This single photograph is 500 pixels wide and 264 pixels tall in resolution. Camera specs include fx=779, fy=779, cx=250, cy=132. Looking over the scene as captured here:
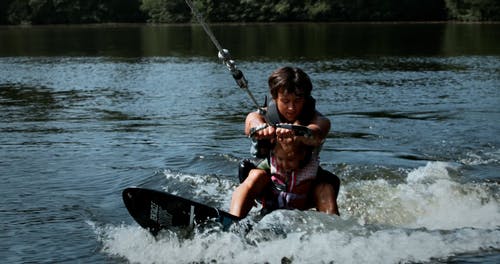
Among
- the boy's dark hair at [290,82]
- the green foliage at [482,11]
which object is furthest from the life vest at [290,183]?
the green foliage at [482,11]

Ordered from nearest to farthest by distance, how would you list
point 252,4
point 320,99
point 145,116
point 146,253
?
point 146,253 < point 145,116 < point 320,99 < point 252,4

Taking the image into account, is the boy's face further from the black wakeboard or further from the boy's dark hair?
the black wakeboard

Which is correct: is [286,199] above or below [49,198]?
above

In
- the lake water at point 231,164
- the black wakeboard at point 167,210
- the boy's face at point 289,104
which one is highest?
the boy's face at point 289,104

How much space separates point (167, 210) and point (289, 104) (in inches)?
63.9

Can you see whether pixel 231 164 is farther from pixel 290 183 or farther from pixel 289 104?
pixel 289 104

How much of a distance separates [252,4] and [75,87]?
76.4 m

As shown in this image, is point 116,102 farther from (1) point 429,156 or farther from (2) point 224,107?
(1) point 429,156

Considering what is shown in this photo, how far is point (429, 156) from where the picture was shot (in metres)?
13.3

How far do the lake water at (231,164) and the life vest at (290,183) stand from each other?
221 millimetres

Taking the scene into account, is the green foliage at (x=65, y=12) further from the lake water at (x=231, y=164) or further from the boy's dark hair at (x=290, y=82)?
the boy's dark hair at (x=290, y=82)

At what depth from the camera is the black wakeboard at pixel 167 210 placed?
7.77 m

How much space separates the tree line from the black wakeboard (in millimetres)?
83779

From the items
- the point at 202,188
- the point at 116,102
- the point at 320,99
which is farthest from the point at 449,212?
the point at 116,102
